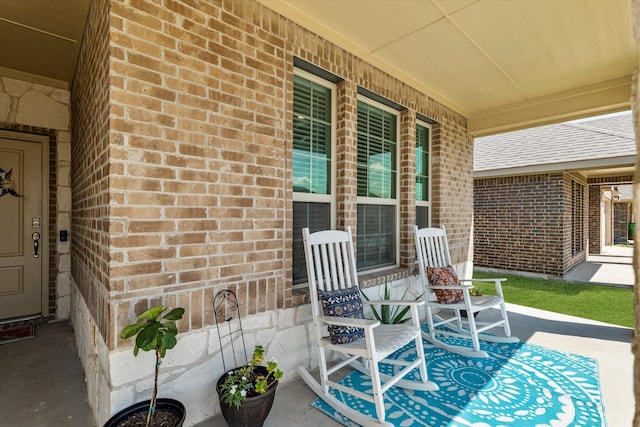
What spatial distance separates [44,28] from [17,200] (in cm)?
211

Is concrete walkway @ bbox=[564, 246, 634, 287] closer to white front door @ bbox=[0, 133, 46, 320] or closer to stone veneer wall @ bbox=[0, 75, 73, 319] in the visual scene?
stone veneer wall @ bbox=[0, 75, 73, 319]

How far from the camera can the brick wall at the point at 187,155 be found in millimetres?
1735

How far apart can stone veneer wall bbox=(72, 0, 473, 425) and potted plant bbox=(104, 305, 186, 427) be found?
99mm

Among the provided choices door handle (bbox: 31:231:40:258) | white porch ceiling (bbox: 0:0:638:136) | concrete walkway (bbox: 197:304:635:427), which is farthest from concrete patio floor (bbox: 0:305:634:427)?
white porch ceiling (bbox: 0:0:638:136)

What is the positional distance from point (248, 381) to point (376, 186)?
2441 mm

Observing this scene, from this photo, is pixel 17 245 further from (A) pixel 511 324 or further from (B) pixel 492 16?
(A) pixel 511 324

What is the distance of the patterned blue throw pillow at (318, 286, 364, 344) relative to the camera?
2.31 m

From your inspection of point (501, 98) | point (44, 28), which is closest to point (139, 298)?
point (44, 28)

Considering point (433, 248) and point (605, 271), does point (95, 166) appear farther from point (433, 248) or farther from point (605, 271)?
point (605, 271)

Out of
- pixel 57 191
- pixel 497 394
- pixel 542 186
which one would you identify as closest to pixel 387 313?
pixel 497 394

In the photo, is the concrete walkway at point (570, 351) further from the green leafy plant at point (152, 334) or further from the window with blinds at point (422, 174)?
the window with blinds at point (422, 174)

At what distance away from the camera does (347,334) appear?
2314mm

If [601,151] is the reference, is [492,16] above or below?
above

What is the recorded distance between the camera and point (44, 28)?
2.62m
